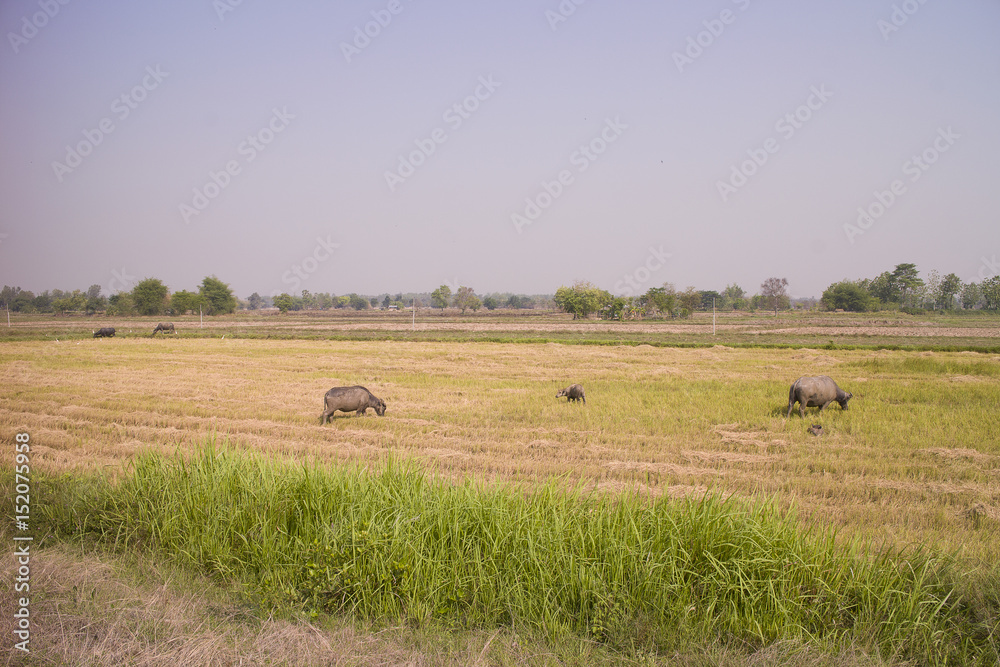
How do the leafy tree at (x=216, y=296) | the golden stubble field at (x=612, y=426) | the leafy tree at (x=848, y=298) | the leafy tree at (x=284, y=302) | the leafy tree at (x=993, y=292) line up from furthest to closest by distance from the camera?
the leafy tree at (x=284, y=302) → the leafy tree at (x=216, y=296) → the leafy tree at (x=848, y=298) → the leafy tree at (x=993, y=292) → the golden stubble field at (x=612, y=426)

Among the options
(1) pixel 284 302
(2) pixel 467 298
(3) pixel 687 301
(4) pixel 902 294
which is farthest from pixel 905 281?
(1) pixel 284 302

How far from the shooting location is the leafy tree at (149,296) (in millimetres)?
90125

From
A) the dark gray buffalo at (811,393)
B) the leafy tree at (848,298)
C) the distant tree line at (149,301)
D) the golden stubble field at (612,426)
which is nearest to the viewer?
the golden stubble field at (612,426)

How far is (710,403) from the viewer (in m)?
15.0

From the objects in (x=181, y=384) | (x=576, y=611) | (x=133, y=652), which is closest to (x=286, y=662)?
(x=133, y=652)

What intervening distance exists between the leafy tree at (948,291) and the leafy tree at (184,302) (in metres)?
122

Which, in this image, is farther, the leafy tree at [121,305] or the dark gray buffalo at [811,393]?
the leafy tree at [121,305]

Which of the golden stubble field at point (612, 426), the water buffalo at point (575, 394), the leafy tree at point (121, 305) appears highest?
the leafy tree at point (121, 305)

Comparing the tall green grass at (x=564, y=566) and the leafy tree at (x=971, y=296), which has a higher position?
the leafy tree at (x=971, y=296)

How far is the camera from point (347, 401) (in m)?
12.7

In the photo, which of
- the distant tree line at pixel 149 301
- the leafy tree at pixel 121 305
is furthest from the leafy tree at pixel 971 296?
the leafy tree at pixel 121 305

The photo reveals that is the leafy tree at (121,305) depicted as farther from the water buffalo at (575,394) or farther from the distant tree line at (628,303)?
the water buffalo at (575,394)

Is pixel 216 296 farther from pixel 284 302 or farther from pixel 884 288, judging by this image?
pixel 884 288

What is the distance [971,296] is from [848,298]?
1880 cm
